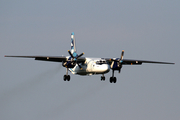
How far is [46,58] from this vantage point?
6088 cm

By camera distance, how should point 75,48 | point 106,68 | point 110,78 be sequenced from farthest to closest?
point 75,48
point 110,78
point 106,68

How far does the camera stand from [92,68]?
199 feet

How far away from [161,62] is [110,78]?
941 cm

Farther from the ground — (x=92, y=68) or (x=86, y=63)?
(x=86, y=63)

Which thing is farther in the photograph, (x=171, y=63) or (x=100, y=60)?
(x=171, y=63)

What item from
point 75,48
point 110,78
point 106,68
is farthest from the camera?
point 75,48

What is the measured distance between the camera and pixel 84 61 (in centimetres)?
6203

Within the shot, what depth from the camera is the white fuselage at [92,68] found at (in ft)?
196

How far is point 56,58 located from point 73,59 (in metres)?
2.67

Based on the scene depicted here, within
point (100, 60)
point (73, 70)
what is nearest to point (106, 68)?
point (100, 60)

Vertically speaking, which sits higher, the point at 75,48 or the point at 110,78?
the point at 75,48

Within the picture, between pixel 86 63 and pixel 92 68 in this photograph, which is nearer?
pixel 92 68

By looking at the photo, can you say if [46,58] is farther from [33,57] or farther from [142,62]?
[142,62]

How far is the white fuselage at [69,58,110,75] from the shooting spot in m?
59.8
